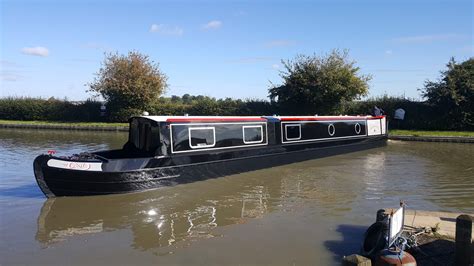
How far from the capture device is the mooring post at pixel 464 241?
4.79 m

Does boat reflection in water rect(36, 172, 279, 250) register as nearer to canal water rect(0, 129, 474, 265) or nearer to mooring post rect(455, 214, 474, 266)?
canal water rect(0, 129, 474, 265)

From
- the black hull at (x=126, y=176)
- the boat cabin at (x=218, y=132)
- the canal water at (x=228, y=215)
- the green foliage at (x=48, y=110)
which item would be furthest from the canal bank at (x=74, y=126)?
the black hull at (x=126, y=176)

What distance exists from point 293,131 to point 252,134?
5.83 ft

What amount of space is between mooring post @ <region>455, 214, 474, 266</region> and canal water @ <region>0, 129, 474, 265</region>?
141cm

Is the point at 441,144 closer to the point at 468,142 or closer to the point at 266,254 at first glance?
the point at 468,142

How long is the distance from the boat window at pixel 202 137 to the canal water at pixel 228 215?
859 millimetres

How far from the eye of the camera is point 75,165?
27.9 ft

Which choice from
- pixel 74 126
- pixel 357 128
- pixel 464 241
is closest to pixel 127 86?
pixel 74 126

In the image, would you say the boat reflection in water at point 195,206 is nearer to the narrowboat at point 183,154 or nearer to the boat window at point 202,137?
the narrowboat at point 183,154

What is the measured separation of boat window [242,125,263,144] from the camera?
11570mm

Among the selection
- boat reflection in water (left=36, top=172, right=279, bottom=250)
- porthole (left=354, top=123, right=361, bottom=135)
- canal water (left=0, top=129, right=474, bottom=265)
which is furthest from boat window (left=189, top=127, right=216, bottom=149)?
porthole (left=354, top=123, right=361, bottom=135)

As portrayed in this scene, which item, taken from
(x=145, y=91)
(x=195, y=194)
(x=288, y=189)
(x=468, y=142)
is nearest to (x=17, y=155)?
(x=195, y=194)

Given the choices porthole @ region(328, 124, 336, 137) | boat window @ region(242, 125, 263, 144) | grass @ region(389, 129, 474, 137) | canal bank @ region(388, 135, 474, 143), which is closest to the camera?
boat window @ region(242, 125, 263, 144)

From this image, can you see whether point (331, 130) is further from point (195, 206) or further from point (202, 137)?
point (195, 206)
